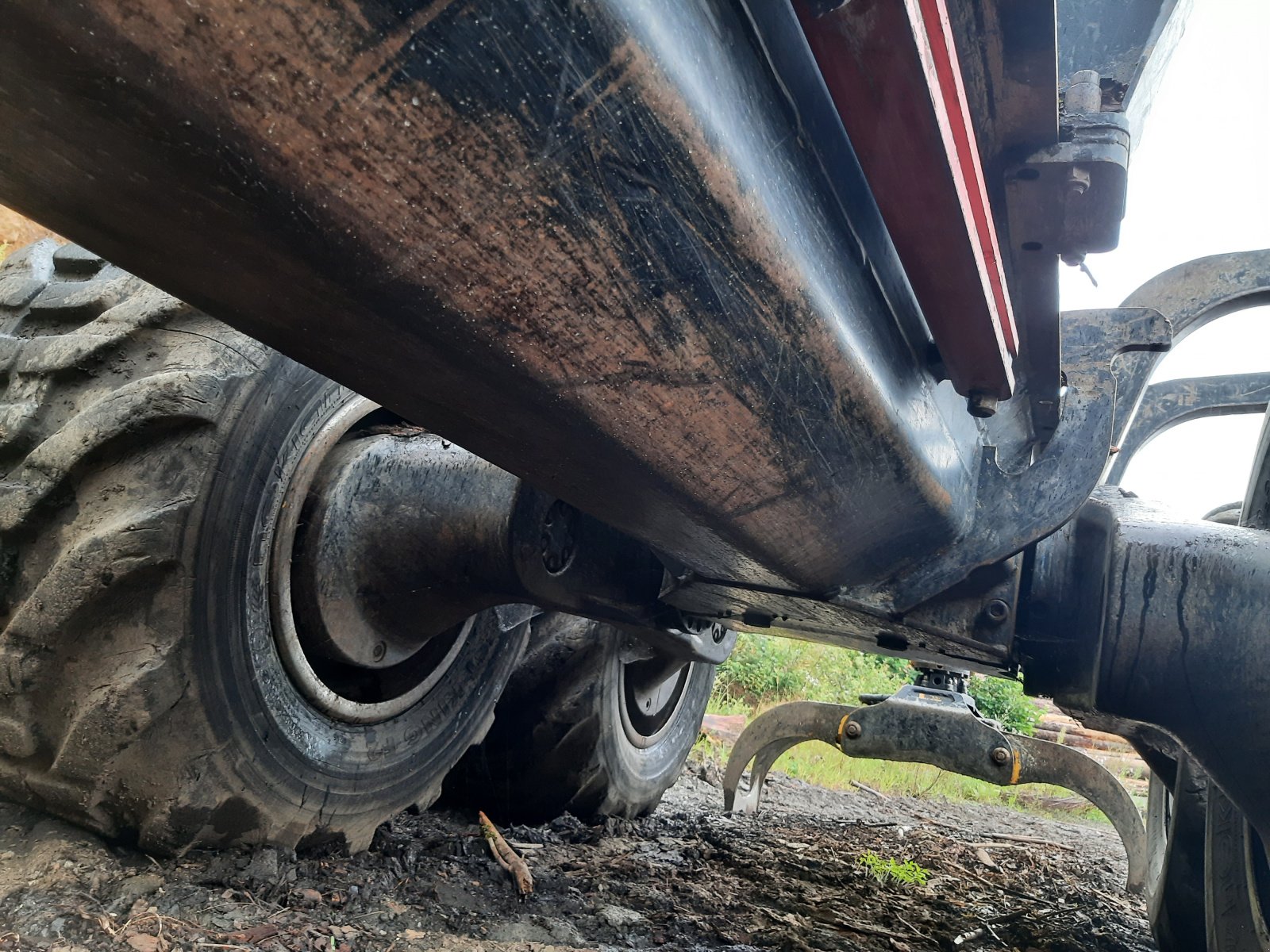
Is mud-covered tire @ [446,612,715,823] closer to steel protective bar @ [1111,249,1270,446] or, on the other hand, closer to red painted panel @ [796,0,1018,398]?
steel protective bar @ [1111,249,1270,446]

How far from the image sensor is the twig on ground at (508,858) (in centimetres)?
201

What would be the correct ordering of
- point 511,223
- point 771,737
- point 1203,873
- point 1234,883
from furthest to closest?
point 771,737
point 1203,873
point 1234,883
point 511,223

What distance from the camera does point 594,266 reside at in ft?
2.32

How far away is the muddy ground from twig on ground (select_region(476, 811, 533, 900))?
0.09 feet

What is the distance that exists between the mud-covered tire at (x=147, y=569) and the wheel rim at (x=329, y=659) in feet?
0.07

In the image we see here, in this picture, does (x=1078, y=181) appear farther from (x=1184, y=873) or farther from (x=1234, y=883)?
(x=1184, y=873)

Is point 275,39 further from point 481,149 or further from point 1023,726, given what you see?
point 1023,726

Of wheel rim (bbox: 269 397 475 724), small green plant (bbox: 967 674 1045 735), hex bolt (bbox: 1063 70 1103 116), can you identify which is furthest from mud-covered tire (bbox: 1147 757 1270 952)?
small green plant (bbox: 967 674 1045 735)

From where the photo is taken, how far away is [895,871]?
107 inches

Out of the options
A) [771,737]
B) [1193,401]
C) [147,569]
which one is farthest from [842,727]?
[147,569]

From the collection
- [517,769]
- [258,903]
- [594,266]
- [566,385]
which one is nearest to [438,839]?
[517,769]

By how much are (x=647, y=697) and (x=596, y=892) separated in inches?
38.5

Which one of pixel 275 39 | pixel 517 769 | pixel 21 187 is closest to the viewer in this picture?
pixel 275 39

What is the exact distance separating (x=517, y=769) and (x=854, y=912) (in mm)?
1029
